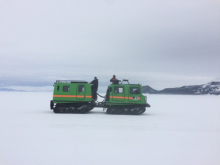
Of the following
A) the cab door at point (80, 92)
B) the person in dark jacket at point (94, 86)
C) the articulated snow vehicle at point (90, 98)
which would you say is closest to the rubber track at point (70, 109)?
the articulated snow vehicle at point (90, 98)

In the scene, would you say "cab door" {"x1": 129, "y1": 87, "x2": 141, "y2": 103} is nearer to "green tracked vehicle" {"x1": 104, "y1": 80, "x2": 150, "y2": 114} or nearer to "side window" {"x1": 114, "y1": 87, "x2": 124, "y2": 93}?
"green tracked vehicle" {"x1": 104, "y1": 80, "x2": 150, "y2": 114}

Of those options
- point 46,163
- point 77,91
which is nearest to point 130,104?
point 77,91

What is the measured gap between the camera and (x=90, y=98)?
626 inches

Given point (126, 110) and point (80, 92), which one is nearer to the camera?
point (126, 110)

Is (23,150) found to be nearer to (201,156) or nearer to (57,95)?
(201,156)

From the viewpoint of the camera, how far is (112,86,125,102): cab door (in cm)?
1584

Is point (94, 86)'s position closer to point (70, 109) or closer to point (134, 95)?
point (70, 109)

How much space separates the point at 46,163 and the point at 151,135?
4.65 meters

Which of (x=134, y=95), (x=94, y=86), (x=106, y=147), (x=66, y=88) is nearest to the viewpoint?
(x=106, y=147)

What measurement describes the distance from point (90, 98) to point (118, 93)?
2056 millimetres

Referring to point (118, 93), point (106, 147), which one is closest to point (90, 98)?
point (118, 93)

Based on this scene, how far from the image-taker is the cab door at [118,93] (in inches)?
624

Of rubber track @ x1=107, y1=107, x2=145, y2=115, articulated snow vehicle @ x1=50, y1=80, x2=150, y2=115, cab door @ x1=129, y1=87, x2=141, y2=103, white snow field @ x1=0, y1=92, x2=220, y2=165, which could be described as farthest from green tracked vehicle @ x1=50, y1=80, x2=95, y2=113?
white snow field @ x1=0, y1=92, x2=220, y2=165

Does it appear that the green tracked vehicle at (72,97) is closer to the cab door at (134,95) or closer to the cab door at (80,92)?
the cab door at (80,92)
